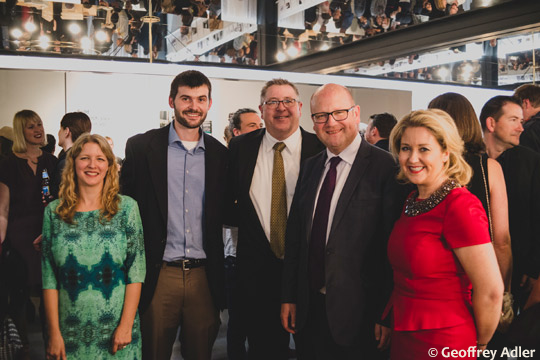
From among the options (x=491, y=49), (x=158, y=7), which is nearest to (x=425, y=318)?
(x=491, y=49)

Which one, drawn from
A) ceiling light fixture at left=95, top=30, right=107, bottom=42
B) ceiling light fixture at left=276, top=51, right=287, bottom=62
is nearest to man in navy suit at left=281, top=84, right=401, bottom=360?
ceiling light fixture at left=95, top=30, right=107, bottom=42

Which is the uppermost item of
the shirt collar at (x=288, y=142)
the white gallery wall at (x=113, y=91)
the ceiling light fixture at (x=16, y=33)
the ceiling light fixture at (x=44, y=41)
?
the ceiling light fixture at (x=16, y=33)

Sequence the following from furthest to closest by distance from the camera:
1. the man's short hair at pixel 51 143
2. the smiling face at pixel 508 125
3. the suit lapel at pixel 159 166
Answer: the man's short hair at pixel 51 143 < the smiling face at pixel 508 125 < the suit lapel at pixel 159 166

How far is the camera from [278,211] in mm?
2531

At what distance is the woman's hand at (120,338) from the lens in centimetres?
230

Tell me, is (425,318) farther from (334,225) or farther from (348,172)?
(348,172)

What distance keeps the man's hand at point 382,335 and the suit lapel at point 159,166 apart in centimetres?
116

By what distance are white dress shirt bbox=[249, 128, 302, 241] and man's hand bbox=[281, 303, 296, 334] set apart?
38 centimetres

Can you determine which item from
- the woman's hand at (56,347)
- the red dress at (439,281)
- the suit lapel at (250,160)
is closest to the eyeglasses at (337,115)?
the suit lapel at (250,160)

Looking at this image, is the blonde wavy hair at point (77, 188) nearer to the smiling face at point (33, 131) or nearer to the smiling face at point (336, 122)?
the smiling face at point (336, 122)

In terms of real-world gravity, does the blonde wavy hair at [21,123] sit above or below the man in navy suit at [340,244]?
above

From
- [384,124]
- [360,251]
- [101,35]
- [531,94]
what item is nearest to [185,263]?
[360,251]

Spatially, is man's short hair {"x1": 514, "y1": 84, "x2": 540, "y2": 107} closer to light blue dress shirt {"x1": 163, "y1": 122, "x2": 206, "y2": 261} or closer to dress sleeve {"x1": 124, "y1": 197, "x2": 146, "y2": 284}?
light blue dress shirt {"x1": 163, "y1": 122, "x2": 206, "y2": 261}

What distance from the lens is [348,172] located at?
7.27 ft
